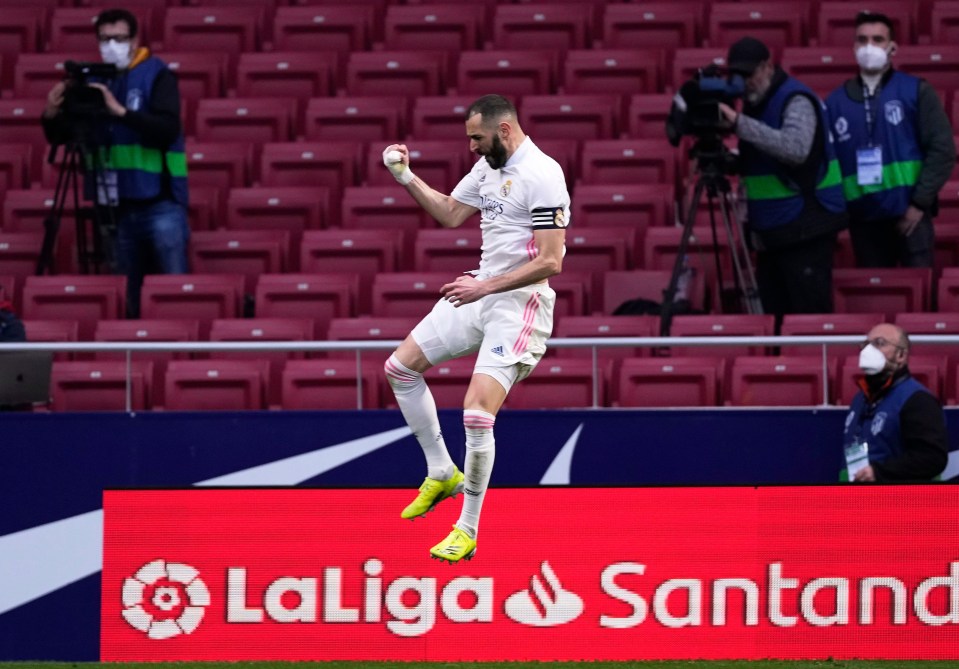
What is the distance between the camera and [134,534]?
8.51 meters

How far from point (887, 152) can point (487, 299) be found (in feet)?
13.0

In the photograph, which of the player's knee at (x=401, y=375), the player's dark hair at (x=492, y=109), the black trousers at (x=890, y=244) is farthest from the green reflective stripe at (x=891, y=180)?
the player's knee at (x=401, y=375)

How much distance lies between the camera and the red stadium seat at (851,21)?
12500mm

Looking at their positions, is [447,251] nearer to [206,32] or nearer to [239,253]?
[239,253]

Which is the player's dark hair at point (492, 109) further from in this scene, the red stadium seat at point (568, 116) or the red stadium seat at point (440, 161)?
the red stadium seat at point (568, 116)

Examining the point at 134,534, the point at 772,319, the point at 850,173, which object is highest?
the point at 850,173

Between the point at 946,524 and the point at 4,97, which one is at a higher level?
the point at 4,97

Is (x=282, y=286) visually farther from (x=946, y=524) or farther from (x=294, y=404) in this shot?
(x=946, y=524)

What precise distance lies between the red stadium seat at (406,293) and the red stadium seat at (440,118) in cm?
192

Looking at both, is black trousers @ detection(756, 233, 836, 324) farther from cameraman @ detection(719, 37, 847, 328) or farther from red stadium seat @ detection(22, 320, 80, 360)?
red stadium seat @ detection(22, 320, 80, 360)

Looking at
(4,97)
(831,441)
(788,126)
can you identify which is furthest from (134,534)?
(4,97)

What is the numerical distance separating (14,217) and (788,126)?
16.9ft

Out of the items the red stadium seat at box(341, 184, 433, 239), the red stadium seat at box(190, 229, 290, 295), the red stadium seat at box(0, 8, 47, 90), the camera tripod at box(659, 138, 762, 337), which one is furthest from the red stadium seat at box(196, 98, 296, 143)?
the camera tripod at box(659, 138, 762, 337)

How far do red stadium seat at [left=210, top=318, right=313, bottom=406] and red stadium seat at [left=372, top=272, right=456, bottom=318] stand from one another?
20.1 inches
